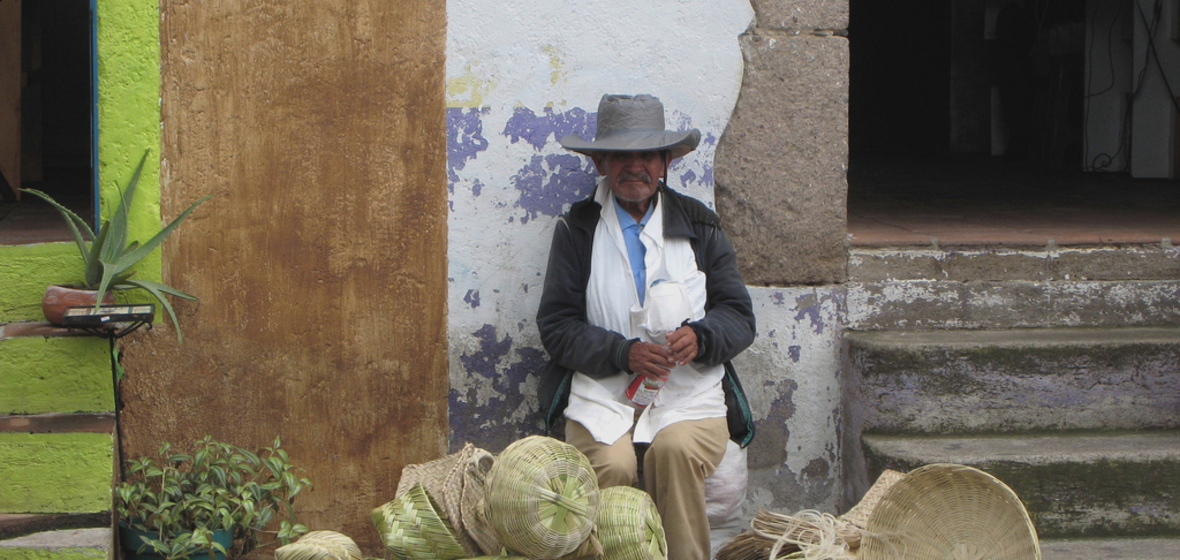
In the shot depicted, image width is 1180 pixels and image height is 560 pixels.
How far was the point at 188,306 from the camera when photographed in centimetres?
366

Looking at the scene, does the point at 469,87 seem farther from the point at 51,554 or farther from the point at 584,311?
the point at 51,554

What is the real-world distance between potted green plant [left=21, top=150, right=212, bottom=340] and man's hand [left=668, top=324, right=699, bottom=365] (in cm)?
159

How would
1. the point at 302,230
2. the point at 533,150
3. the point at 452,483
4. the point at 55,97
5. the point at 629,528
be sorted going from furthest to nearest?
the point at 55,97 < the point at 533,150 < the point at 302,230 < the point at 452,483 < the point at 629,528

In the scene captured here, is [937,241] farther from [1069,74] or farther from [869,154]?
[869,154]

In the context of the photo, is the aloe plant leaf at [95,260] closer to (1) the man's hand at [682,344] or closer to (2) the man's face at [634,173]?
(2) the man's face at [634,173]

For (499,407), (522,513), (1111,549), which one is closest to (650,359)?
(522,513)

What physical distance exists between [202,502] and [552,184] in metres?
1.53

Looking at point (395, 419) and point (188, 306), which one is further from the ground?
point (188, 306)

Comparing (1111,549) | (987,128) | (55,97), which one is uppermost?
(987,128)

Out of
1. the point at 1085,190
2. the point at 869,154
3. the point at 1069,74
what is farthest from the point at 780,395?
the point at 869,154

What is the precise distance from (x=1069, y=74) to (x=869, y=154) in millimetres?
2520

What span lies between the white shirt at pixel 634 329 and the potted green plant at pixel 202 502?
98 cm

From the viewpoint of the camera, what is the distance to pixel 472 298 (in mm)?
3801

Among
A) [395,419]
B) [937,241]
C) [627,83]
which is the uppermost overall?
[627,83]
